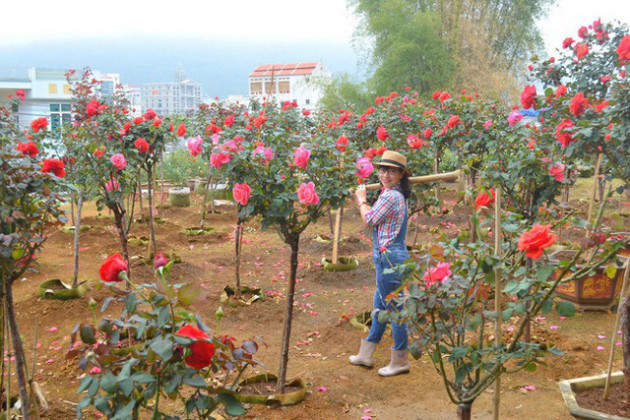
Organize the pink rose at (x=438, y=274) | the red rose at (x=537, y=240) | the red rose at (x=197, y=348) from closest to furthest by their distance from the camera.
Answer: the red rose at (x=197, y=348) → the red rose at (x=537, y=240) → the pink rose at (x=438, y=274)

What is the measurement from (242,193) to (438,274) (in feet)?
4.49

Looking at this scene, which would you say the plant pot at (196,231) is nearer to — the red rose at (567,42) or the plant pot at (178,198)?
the plant pot at (178,198)

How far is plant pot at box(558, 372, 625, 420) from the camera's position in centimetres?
277

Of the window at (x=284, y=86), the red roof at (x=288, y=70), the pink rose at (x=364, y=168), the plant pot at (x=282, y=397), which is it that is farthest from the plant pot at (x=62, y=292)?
the window at (x=284, y=86)

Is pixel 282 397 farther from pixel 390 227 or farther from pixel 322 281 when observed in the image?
pixel 322 281

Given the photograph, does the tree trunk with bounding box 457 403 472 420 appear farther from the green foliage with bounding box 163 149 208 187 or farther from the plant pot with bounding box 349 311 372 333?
the green foliage with bounding box 163 149 208 187

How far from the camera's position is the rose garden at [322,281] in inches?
66.3

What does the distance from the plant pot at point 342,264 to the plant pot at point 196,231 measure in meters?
2.23

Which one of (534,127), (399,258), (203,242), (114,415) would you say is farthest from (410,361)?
(203,242)

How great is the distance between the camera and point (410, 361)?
3.87m

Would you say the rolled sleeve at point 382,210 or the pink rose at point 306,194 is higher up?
the pink rose at point 306,194

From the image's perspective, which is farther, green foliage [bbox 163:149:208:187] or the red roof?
the red roof

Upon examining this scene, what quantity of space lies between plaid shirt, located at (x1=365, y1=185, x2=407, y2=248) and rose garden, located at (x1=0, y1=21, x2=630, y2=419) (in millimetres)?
210

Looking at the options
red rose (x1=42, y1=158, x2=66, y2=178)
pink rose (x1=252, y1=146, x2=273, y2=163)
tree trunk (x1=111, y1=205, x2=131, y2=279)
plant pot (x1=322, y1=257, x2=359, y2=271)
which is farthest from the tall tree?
red rose (x1=42, y1=158, x2=66, y2=178)
